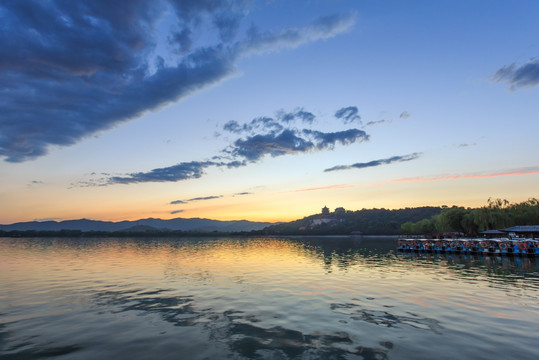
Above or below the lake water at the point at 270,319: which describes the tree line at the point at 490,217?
above

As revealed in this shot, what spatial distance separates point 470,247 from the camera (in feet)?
247

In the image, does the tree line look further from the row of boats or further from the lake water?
the lake water

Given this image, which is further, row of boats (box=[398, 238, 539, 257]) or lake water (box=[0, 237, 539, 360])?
row of boats (box=[398, 238, 539, 257])

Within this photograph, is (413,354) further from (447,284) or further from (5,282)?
(5,282)

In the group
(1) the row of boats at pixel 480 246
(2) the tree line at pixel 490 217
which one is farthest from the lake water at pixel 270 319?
(2) the tree line at pixel 490 217

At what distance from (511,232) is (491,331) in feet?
294

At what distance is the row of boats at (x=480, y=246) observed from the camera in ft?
213

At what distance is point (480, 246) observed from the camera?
241 ft

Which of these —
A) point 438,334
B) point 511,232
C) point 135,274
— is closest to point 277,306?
point 438,334

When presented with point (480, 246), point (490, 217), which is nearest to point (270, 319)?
point (480, 246)

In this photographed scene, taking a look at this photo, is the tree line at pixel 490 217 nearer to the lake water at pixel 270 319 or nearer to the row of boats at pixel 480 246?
the row of boats at pixel 480 246

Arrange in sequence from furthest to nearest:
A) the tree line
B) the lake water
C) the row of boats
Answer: the tree line, the row of boats, the lake water

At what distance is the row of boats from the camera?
6494cm

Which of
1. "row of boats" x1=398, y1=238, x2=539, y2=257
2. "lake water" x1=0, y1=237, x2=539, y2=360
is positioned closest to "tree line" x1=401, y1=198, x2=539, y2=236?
"row of boats" x1=398, y1=238, x2=539, y2=257
